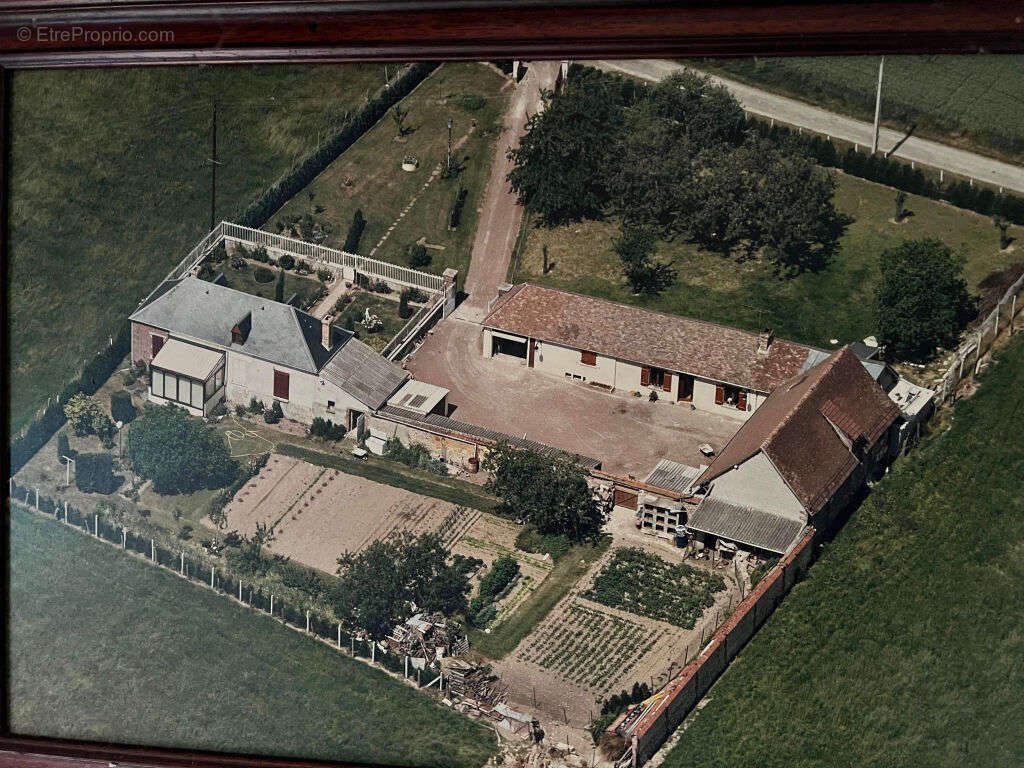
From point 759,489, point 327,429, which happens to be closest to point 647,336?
point 759,489

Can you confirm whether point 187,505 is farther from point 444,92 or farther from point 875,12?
point 875,12

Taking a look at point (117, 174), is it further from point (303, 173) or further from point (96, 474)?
point (96, 474)

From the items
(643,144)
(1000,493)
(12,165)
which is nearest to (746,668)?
(1000,493)

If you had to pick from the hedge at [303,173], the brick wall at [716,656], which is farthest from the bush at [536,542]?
the hedge at [303,173]

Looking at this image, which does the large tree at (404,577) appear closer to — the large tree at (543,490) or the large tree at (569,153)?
the large tree at (543,490)

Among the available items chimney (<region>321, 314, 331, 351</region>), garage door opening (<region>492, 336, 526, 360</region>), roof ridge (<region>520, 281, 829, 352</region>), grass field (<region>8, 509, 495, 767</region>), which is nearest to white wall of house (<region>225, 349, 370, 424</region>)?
chimney (<region>321, 314, 331, 351</region>)

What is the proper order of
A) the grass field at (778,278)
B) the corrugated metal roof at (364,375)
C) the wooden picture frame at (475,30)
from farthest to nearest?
the corrugated metal roof at (364,375) < the grass field at (778,278) < the wooden picture frame at (475,30)
